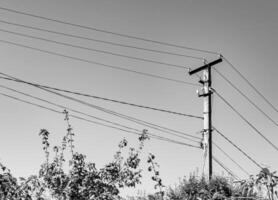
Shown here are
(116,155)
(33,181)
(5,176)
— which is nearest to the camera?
(5,176)

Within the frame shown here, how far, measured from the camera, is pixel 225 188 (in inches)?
671

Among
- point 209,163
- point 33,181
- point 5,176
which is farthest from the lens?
point 209,163

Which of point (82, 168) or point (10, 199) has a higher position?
point (82, 168)

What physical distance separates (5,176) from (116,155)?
433 cm

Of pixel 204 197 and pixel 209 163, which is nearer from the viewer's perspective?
pixel 204 197

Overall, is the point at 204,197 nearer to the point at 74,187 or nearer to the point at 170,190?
the point at 170,190

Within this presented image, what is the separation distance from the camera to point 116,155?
1767cm

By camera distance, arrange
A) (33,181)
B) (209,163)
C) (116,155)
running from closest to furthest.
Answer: (33,181) → (116,155) → (209,163)

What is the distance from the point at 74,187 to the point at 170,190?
3.58m

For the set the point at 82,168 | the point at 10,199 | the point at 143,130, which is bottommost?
the point at 10,199

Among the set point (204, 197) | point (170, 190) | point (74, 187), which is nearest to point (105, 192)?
point (74, 187)

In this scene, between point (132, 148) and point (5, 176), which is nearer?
point (5, 176)

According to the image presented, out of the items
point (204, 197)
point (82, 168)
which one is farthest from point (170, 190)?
point (82, 168)

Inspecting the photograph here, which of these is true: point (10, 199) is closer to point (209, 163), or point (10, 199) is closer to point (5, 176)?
point (5, 176)
